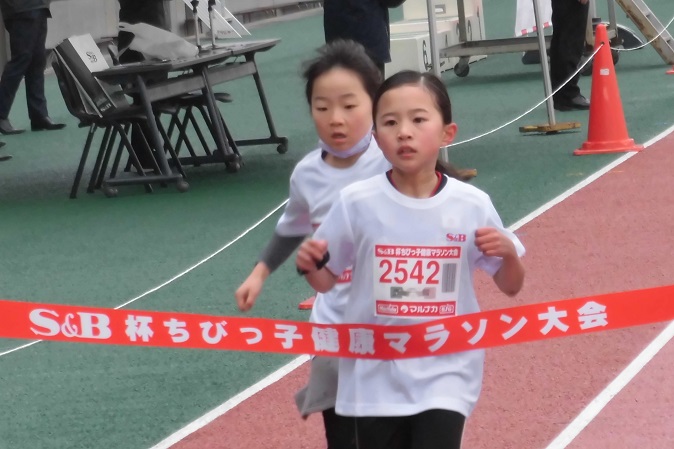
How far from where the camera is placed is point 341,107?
3.91m

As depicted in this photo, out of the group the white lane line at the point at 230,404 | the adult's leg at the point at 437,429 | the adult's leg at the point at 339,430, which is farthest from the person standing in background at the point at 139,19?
the adult's leg at the point at 437,429

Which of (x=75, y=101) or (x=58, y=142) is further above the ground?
(x=75, y=101)

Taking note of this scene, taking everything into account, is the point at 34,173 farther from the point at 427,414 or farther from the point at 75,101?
the point at 427,414

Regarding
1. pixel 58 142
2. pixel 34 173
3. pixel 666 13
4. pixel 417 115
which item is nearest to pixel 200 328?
pixel 417 115

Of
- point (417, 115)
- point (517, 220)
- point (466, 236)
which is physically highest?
point (417, 115)

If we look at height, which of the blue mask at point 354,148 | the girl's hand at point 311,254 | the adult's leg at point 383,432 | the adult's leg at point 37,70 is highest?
the blue mask at point 354,148

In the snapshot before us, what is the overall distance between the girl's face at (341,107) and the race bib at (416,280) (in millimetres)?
537

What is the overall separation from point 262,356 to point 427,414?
298 centimetres

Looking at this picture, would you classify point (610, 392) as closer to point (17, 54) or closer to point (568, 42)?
point (568, 42)

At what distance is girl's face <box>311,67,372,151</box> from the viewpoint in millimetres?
3871

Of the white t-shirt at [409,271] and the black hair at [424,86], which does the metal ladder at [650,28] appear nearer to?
the black hair at [424,86]

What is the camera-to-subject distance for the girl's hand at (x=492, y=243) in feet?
10.8

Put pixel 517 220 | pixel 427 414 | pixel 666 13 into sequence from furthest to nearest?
pixel 666 13 → pixel 517 220 → pixel 427 414

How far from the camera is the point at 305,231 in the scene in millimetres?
4066
